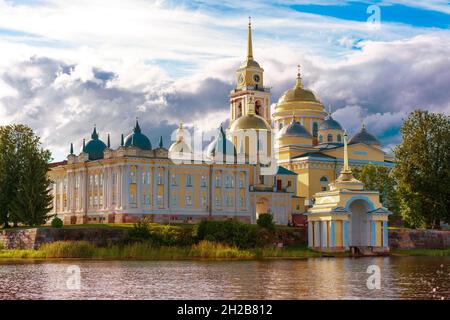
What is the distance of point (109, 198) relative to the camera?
95812 mm

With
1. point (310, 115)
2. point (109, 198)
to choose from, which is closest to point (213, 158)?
point (109, 198)

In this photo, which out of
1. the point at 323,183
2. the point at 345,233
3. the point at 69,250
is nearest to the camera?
A: the point at 69,250

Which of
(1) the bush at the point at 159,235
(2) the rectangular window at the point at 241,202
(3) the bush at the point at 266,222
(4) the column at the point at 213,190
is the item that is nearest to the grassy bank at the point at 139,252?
(1) the bush at the point at 159,235

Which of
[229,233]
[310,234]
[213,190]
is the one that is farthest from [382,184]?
[229,233]

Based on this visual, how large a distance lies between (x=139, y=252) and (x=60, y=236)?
8.24m

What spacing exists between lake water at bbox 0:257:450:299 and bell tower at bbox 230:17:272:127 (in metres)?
71.0

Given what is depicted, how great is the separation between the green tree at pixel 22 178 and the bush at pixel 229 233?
17.0 m

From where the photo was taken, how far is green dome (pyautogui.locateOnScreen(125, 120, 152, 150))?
95.6 metres

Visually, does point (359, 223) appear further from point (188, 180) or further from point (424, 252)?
point (188, 180)

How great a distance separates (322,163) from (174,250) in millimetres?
48489

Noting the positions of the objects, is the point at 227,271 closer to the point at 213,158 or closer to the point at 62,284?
the point at 62,284

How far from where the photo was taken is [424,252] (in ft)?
283

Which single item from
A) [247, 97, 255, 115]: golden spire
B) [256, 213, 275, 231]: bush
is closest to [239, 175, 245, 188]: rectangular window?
[256, 213, 275, 231]: bush

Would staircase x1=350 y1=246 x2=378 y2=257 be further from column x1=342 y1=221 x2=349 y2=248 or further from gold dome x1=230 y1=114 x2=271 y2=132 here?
gold dome x1=230 y1=114 x2=271 y2=132
